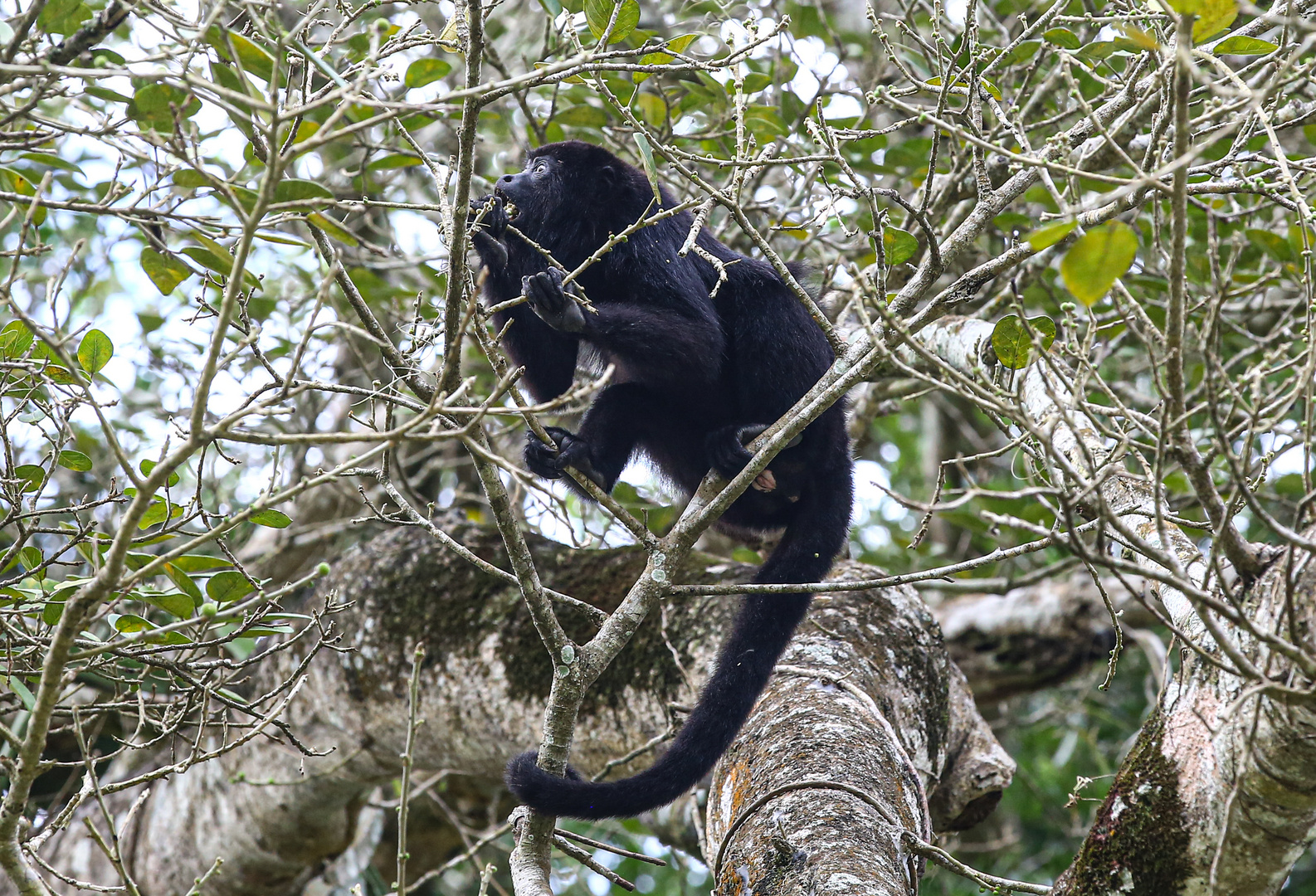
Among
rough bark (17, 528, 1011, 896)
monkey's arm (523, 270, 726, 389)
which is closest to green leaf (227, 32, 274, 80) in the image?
monkey's arm (523, 270, 726, 389)

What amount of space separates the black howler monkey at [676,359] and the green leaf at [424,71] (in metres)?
0.37

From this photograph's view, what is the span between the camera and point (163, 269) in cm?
241

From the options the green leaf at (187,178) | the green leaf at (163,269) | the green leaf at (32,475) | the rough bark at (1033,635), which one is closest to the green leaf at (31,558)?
the green leaf at (32,475)

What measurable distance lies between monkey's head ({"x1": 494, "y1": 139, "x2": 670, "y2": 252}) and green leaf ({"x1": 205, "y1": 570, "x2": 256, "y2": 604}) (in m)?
1.66

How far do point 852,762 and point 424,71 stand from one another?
2.16m

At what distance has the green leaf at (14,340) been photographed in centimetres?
240

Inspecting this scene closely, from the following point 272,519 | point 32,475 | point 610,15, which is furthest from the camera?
point 610,15

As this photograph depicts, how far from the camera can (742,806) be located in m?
2.63

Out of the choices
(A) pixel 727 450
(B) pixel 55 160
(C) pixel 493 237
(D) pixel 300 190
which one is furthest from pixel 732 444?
(B) pixel 55 160

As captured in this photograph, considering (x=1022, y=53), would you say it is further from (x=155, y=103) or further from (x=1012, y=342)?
(x=155, y=103)

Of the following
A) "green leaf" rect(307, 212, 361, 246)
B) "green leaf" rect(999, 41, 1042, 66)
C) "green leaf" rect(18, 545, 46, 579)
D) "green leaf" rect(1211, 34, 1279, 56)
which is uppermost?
"green leaf" rect(999, 41, 1042, 66)

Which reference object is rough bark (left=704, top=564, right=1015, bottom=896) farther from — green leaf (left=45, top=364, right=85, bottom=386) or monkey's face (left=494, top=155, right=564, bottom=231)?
green leaf (left=45, top=364, right=85, bottom=386)

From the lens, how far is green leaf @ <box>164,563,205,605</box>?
7.86 feet

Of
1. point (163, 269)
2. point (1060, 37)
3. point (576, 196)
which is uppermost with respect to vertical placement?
point (1060, 37)
